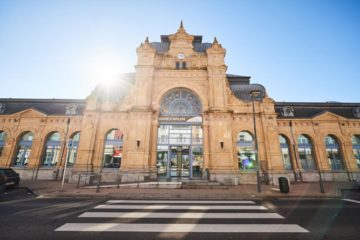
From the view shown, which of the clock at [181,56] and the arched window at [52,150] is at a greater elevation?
the clock at [181,56]

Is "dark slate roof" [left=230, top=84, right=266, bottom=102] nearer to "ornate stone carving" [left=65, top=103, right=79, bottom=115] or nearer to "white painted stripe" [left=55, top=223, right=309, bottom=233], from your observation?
"white painted stripe" [left=55, top=223, right=309, bottom=233]

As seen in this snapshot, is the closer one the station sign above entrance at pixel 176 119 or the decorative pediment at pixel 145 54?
the station sign above entrance at pixel 176 119

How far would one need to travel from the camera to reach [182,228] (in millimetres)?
4605

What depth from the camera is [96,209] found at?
664cm

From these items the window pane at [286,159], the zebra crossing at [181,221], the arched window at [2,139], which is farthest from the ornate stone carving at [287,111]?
the arched window at [2,139]

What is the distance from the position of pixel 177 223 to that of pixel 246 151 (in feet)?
44.4

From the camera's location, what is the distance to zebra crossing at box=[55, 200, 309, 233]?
178 inches

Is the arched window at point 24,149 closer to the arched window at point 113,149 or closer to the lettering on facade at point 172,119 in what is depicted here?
the arched window at point 113,149

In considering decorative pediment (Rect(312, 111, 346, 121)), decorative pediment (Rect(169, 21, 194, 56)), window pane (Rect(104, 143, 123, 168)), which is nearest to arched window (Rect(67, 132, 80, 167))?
window pane (Rect(104, 143, 123, 168))

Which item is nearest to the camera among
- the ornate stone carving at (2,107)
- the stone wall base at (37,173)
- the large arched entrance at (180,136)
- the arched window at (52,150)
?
the large arched entrance at (180,136)

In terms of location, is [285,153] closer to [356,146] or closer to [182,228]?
[356,146]

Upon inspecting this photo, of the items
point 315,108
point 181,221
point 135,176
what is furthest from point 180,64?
point 315,108

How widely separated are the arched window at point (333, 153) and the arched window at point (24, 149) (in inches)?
1414

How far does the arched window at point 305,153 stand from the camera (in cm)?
1858
